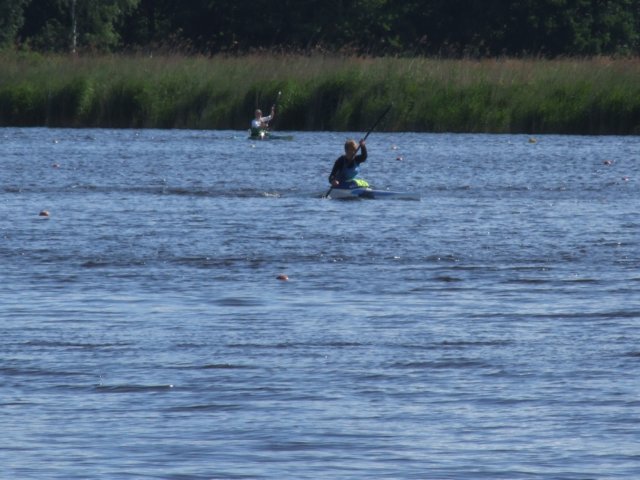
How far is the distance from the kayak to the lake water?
172 millimetres

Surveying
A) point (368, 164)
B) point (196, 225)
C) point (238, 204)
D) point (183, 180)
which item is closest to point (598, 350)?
point (196, 225)

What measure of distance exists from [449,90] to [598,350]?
27.8 meters

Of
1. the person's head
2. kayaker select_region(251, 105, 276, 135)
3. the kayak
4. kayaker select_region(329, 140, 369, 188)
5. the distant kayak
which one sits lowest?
the distant kayak

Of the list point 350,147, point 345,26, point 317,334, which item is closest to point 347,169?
point 350,147

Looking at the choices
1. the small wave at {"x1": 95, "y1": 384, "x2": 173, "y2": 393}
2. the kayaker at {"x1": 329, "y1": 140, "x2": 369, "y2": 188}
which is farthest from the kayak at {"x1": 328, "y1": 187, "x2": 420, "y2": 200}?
the small wave at {"x1": 95, "y1": 384, "x2": 173, "y2": 393}

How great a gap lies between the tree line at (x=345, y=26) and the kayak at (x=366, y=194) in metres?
36.3

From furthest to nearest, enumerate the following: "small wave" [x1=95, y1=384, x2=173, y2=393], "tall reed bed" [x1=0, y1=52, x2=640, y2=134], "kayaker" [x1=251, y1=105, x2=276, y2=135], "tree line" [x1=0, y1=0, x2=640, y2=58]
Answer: "tree line" [x1=0, y1=0, x2=640, y2=58] < "tall reed bed" [x1=0, y1=52, x2=640, y2=134] < "kayaker" [x1=251, y1=105, x2=276, y2=135] < "small wave" [x1=95, y1=384, x2=173, y2=393]

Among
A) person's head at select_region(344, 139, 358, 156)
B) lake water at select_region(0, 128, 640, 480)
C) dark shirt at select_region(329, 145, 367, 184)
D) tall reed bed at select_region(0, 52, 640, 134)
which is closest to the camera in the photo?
lake water at select_region(0, 128, 640, 480)

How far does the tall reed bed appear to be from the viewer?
128 feet

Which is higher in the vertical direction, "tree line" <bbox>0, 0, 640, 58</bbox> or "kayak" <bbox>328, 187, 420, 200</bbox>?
"tree line" <bbox>0, 0, 640, 58</bbox>

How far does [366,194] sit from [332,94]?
15.6m

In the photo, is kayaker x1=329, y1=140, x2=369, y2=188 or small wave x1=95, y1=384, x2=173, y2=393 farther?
kayaker x1=329, y1=140, x2=369, y2=188

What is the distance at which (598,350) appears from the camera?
39.2 ft

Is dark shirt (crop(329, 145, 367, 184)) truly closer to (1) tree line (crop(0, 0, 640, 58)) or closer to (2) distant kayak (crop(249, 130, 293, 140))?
(2) distant kayak (crop(249, 130, 293, 140))
